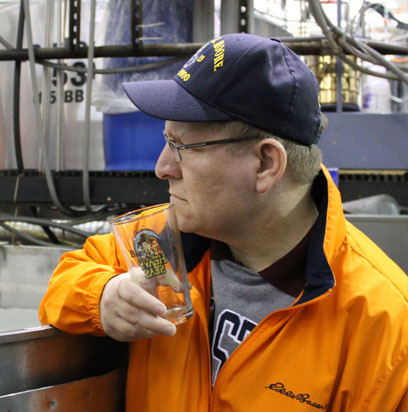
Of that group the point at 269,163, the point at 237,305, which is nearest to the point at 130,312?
the point at 237,305

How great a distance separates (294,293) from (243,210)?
194 mm

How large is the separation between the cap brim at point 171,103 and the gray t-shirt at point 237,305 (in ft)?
1.14

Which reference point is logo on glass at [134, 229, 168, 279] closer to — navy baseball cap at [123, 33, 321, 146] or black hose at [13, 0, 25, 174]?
navy baseball cap at [123, 33, 321, 146]

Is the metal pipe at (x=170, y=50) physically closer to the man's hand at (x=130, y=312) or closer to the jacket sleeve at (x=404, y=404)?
the man's hand at (x=130, y=312)

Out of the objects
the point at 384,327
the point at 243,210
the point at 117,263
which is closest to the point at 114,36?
the point at 117,263

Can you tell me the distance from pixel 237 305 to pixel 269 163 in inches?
12.0

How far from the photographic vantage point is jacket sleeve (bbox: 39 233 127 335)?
945 mm

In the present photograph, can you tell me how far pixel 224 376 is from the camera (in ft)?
3.09

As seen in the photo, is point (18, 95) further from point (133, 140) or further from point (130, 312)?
point (130, 312)

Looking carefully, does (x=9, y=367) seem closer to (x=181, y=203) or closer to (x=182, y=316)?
(x=182, y=316)

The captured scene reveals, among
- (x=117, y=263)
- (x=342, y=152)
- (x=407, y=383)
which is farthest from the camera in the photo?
(x=342, y=152)

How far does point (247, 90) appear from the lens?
886 millimetres

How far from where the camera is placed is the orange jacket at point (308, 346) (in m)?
0.85

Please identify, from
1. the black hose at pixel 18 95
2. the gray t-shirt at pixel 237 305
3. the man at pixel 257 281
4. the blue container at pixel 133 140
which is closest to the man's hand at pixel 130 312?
the man at pixel 257 281
